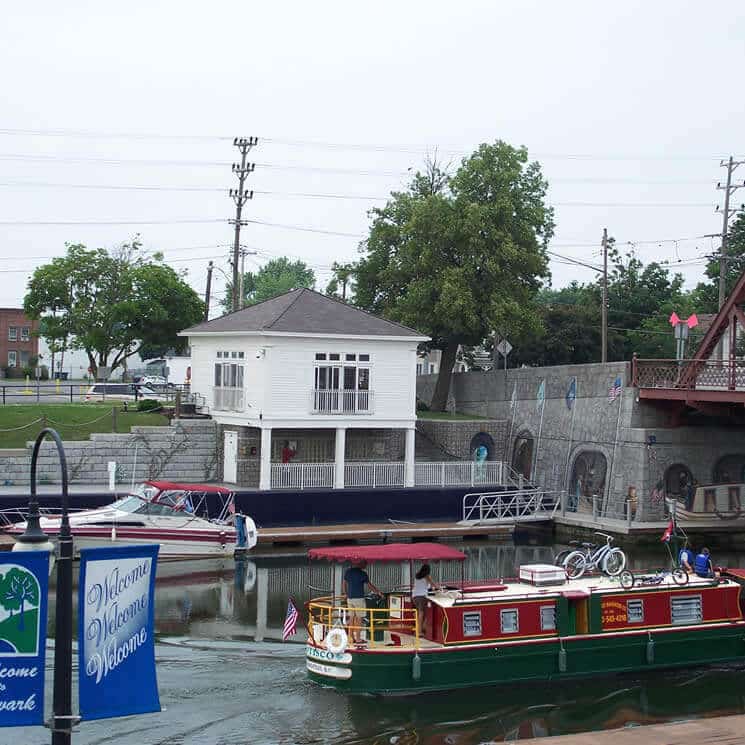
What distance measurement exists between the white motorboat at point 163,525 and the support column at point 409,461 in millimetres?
9719

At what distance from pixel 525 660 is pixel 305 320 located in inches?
932

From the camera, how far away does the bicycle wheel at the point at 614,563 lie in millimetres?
26016

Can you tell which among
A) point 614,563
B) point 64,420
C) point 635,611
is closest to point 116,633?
point 635,611

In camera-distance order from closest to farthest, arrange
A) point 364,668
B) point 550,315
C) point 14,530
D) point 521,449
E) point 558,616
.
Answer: point 364,668, point 558,616, point 14,530, point 521,449, point 550,315

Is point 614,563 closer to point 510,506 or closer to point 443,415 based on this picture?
point 510,506

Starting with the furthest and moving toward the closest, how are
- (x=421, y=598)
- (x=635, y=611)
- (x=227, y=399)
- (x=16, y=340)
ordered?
(x=16, y=340) → (x=227, y=399) → (x=635, y=611) → (x=421, y=598)

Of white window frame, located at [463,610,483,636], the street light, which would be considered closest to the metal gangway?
white window frame, located at [463,610,483,636]

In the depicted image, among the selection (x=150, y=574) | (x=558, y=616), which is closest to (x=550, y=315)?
(x=558, y=616)

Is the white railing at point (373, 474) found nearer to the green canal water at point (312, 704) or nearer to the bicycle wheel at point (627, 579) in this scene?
the green canal water at point (312, 704)

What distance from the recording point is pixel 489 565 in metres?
37.4

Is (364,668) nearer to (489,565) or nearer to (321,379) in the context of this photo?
(489,565)

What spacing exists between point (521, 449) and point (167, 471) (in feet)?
52.6

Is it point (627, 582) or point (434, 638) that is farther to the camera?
point (627, 582)

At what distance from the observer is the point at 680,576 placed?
26172mm
